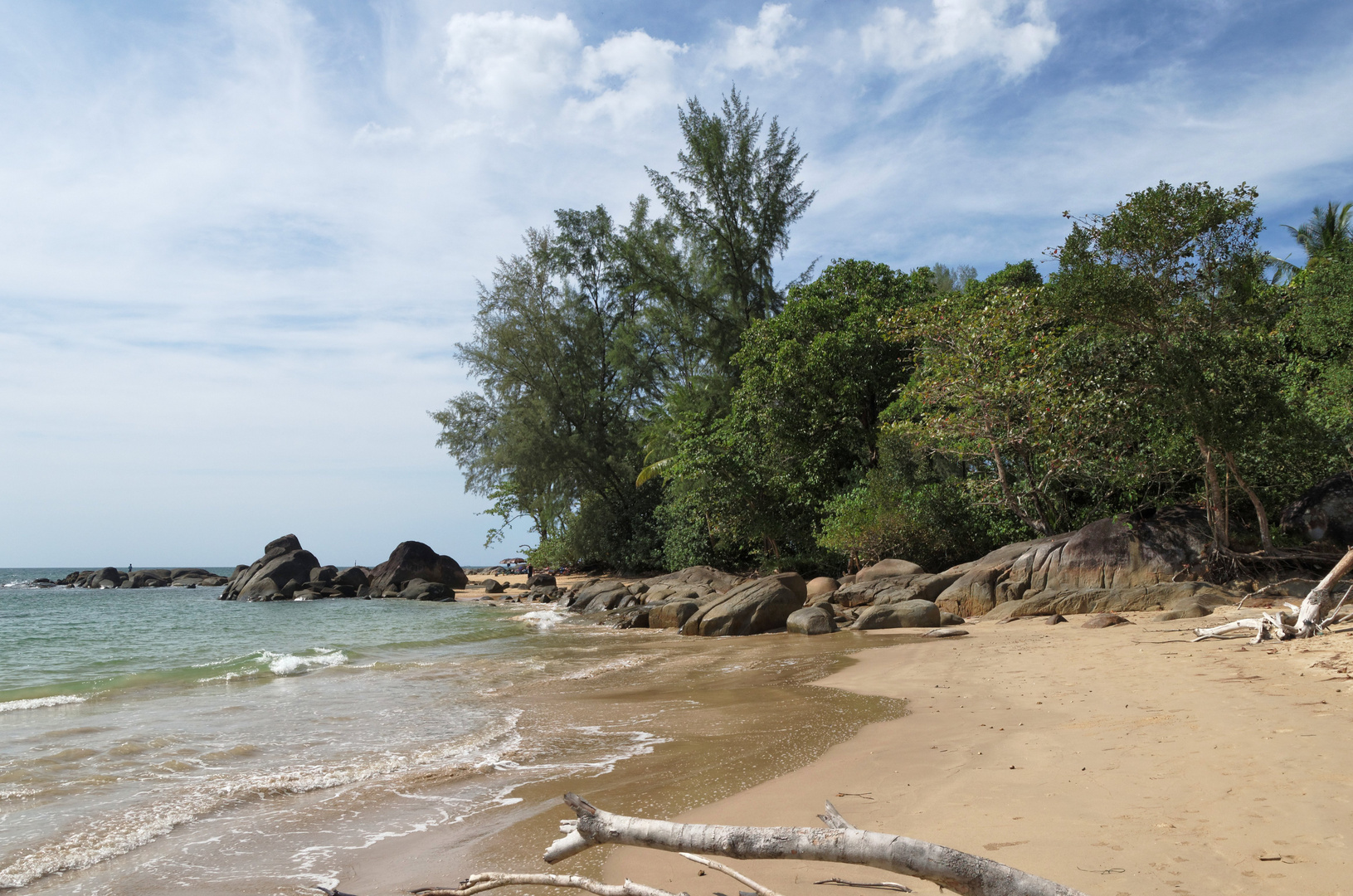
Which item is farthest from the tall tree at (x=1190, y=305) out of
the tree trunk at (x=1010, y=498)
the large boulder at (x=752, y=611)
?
the large boulder at (x=752, y=611)

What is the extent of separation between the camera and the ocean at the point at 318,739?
14.5 feet

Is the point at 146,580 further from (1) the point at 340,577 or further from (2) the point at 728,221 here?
(2) the point at 728,221

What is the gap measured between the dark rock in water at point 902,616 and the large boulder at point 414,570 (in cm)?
2809

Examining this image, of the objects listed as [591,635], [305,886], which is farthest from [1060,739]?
[591,635]

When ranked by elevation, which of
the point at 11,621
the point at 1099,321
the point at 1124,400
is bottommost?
the point at 11,621

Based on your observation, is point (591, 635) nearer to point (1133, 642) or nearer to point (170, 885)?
point (1133, 642)

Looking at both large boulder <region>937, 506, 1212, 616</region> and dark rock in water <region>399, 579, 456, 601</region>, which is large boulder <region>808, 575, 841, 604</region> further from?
dark rock in water <region>399, 579, 456, 601</region>

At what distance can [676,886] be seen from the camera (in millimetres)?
3371

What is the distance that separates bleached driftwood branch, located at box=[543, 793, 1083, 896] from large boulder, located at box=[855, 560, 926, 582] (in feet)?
50.0

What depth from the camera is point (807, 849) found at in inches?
84.2

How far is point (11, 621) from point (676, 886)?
31.0 meters

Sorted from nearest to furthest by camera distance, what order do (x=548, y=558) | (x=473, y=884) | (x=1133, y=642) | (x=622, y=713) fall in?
(x=473, y=884)
(x=622, y=713)
(x=1133, y=642)
(x=548, y=558)

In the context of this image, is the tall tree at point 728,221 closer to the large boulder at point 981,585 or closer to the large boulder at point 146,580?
the large boulder at point 981,585

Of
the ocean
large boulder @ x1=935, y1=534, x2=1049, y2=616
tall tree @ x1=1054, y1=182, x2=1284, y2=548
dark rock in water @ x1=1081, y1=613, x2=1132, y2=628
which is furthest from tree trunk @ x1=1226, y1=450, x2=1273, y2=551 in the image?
the ocean
